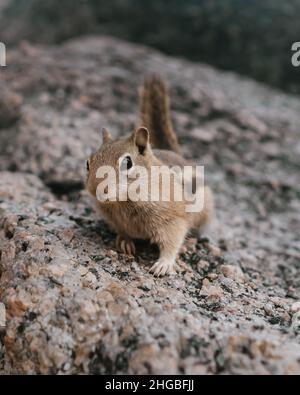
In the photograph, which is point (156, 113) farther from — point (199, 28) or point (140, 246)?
point (199, 28)

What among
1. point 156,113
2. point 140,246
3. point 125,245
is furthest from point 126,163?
point 156,113

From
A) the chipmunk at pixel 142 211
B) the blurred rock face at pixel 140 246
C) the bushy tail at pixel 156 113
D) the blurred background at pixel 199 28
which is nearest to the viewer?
the blurred rock face at pixel 140 246

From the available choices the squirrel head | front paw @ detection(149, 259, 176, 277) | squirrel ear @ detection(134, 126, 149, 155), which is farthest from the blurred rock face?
squirrel ear @ detection(134, 126, 149, 155)

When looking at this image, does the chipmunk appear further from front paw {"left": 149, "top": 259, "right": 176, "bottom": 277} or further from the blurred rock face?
the blurred rock face

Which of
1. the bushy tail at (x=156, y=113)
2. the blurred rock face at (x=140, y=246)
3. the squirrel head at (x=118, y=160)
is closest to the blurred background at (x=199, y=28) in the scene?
the blurred rock face at (x=140, y=246)

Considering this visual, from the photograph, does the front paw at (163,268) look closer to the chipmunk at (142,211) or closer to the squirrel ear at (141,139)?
the chipmunk at (142,211)

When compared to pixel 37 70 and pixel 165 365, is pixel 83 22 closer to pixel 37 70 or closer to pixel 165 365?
pixel 37 70

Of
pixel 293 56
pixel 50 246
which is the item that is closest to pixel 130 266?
pixel 50 246
